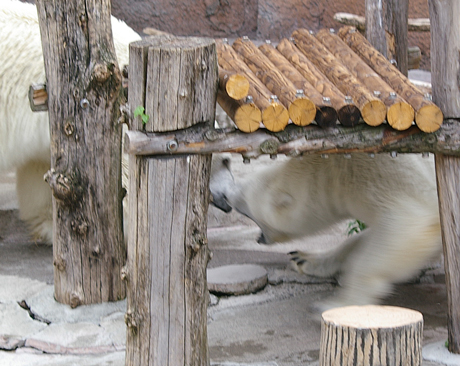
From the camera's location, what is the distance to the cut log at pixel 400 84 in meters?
2.55

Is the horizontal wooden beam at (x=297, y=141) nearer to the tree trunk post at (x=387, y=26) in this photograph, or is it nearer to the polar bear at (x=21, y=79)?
the tree trunk post at (x=387, y=26)

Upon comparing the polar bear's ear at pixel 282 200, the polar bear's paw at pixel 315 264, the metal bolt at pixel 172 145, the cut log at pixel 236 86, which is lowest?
the polar bear's paw at pixel 315 264

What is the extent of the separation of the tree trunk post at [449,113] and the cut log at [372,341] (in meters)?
0.74

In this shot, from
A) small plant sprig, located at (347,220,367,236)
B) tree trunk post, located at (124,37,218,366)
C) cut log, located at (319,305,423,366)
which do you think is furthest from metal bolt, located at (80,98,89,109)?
small plant sprig, located at (347,220,367,236)

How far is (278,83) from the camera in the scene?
8.58 feet

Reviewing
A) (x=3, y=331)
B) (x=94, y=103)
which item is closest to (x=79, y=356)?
(x=3, y=331)

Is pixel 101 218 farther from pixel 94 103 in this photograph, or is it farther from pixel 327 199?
pixel 327 199

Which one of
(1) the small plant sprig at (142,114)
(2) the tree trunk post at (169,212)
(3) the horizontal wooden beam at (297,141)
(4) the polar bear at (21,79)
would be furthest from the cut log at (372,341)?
(4) the polar bear at (21,79)

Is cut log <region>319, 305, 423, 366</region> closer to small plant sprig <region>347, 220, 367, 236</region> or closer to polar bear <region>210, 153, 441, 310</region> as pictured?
polar bear <region>210, 153, 441, 310</region>

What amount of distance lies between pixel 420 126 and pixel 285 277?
177cm

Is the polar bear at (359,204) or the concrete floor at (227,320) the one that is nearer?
the concrete floor at (227,320)

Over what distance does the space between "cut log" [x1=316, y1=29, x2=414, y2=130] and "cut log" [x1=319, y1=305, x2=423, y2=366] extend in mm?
818

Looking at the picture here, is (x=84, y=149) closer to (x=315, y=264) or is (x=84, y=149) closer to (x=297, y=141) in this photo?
(x=297, y=141)

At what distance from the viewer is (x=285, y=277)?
4062mm
